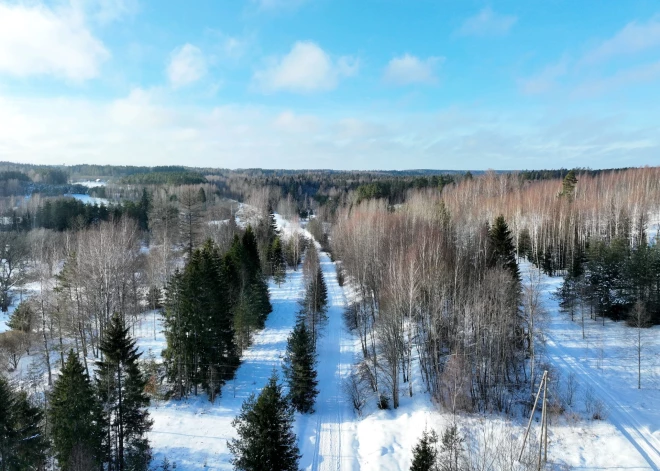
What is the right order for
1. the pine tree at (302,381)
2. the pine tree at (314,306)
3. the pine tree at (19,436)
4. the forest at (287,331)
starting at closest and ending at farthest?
the pine tree at (19,436) → the forest at (287,331) → the pine tree at (302,381) → the pine tree at (314,306)

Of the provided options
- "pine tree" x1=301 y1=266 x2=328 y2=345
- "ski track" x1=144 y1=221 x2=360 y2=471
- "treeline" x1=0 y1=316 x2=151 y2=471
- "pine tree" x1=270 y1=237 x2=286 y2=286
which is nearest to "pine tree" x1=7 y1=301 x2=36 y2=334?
"ski track" x1=144 y1=221 x2=360 y2=471

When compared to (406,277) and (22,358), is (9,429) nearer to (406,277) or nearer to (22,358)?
(22,358)

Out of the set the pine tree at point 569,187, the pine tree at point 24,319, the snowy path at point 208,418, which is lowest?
the snowy path at point 208,418

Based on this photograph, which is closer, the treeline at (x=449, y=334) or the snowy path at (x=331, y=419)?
the snowy path at (x=331, y=419)

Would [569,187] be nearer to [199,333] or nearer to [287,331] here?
[287,331]

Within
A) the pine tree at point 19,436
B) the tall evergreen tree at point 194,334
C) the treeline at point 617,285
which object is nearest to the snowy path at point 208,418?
the tall evergreen tree at point 194,334

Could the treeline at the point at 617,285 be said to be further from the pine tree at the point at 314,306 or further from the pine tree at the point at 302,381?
the pine tree at the point at 302,381

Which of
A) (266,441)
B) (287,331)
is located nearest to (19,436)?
(266,441)
